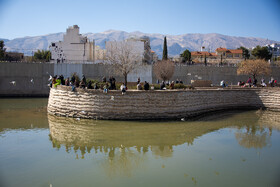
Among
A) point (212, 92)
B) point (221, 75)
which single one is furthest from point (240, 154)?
point (221, 75)

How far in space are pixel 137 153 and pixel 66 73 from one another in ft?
96.3

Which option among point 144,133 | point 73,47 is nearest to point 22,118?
point 144,133

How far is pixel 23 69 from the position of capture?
3822cm

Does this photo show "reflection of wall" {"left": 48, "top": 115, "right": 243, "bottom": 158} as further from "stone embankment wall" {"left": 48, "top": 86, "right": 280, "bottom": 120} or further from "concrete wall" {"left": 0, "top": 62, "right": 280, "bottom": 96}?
"concrete wall" {"left": 0, "top": 62, "right": 280, "bottom": 96}

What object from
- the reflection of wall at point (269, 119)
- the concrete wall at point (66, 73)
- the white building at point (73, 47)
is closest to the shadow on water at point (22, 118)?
the concrete wall at point (66, 73)

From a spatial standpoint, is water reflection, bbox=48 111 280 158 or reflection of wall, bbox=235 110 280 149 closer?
water reflection, bbox=48 111 280 158

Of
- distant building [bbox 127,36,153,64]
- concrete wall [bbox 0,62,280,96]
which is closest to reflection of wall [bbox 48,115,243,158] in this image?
concrete wall [bbox 0,62,280,96]

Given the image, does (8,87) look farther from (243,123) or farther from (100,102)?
(243,123)

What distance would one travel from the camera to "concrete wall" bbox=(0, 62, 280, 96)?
37.6m

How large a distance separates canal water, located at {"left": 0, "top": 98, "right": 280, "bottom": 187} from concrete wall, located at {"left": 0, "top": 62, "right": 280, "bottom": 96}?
17.0 metres

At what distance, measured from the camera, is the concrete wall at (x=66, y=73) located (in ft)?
123

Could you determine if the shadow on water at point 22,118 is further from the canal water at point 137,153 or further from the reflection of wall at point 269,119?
the reflection of wall at point 269,119

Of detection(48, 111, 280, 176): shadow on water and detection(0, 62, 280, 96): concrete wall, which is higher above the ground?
detection(0, 62, 280, 96): concrete wall

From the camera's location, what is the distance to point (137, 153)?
45.8ft
